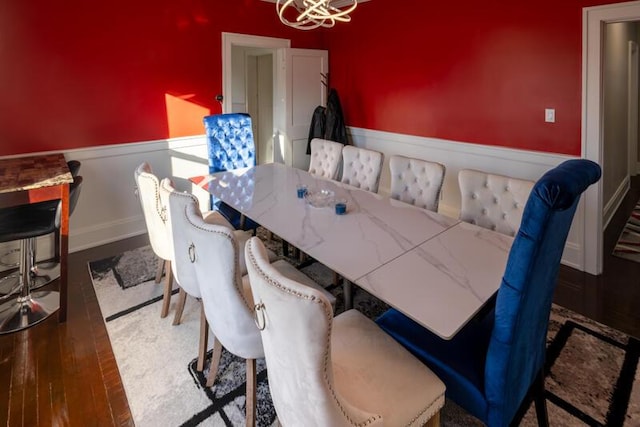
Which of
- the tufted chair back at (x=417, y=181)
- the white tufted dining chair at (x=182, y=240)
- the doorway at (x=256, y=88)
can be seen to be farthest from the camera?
the doorway at (x=256, y=88)

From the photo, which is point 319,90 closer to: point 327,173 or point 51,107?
point 327,173

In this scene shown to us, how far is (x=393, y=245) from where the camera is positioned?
179 cm

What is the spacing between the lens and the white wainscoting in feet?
10.7

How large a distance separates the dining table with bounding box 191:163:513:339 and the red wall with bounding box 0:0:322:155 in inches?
62.1

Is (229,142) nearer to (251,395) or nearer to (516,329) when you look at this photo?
(251,395)

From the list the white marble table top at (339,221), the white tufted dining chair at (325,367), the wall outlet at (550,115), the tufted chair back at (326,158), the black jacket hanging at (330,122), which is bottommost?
the white tufted dining chair at (325,367)

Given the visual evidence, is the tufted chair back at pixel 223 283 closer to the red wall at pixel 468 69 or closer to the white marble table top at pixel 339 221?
the white marble table top at pixel 339 221

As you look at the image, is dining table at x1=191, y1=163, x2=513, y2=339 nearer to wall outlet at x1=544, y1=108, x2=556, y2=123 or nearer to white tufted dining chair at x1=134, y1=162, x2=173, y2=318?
white tufted dining chair at x1=134, y1=162, x2=173, y2=318

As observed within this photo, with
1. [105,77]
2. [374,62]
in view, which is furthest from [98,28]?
[374,62]

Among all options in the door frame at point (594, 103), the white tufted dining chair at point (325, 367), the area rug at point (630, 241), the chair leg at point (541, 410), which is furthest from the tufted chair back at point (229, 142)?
the area rug at point (630, 241)

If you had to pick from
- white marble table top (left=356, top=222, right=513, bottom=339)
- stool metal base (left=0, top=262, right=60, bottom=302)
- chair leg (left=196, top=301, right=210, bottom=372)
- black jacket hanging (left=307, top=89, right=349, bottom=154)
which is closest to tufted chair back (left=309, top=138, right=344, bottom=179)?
black jacket hanging (left=307, top=89, right=349, bottom=154)

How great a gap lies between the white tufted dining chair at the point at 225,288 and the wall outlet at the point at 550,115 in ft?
9.50

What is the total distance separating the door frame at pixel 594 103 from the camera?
2.60m

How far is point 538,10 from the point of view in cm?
298
